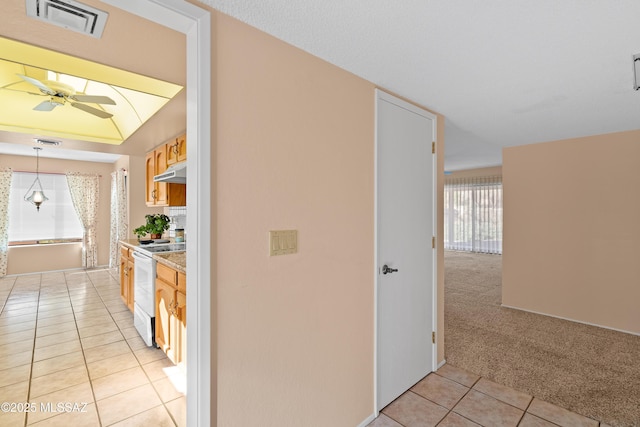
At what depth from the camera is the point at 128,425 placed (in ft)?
6.19

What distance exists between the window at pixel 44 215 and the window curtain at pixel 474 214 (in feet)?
31.9

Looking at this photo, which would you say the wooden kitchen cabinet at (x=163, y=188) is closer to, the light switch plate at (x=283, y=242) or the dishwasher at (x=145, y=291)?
the dishwasher at (x=145, y=291)

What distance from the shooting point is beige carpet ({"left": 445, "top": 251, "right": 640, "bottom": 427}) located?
2127 millimetres

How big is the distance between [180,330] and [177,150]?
6.79ft

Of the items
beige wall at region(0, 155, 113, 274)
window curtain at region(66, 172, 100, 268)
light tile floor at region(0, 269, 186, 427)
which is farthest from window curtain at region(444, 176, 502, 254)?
window curtain at region(66, 172, 100, 268)

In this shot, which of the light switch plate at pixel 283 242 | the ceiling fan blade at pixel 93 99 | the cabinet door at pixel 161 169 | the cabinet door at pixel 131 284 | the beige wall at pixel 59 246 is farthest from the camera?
the beige wall at pixel 59 246

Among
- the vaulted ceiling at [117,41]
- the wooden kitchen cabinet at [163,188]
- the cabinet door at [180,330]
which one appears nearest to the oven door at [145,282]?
the cabinet door at [180,330]

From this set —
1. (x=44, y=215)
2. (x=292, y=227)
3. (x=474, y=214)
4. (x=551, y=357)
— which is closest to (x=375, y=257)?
(x=292, y=227)

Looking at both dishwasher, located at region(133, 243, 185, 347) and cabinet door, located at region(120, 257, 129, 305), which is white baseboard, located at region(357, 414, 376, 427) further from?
cabinet door, located at region(120, 257, 129, 305)

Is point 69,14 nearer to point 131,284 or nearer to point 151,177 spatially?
point 131,284

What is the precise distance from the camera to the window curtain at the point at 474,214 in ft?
27.0

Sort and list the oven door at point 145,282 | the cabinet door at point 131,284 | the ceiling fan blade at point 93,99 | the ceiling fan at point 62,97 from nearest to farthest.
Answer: the ceiling fan at point 62,97 < the ceiling fan blade at point 93,99 < the oven door at point 145,282 < the cabinet door at point 131,284

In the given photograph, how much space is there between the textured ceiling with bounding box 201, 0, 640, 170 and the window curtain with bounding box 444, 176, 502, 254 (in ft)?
20.5

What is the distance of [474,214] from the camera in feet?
28.3
